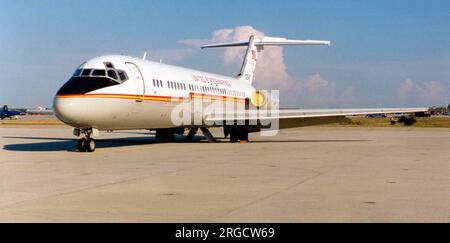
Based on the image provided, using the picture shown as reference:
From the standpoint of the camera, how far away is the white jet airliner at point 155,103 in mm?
16797

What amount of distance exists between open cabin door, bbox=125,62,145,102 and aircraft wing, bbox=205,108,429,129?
16.9 ft

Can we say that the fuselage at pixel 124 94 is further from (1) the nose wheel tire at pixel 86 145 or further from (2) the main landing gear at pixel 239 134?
(2) the main landing gear at pixel 239 134

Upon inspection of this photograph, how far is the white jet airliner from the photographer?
1680cm

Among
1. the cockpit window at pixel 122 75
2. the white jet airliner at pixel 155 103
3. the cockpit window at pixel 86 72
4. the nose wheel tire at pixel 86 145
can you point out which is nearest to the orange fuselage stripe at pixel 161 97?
the white jet airliner at pixel 155 103

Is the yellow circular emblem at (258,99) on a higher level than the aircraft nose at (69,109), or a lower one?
higher

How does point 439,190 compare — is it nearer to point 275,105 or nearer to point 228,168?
point 228,168

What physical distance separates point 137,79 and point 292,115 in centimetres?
738

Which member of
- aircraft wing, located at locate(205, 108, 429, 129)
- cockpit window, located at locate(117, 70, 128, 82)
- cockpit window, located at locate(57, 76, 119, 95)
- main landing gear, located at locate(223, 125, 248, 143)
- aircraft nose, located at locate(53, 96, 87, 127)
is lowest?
main landing gear, located at locate(223, 125, 248, 143)

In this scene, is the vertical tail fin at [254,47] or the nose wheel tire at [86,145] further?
the vertical tail fin at [254,47]

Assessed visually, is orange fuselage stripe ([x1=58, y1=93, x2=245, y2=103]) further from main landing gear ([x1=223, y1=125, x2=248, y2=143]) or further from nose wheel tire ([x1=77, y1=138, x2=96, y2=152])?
main landing gear ([x1=223, y1=125, x2=248, y2=143])

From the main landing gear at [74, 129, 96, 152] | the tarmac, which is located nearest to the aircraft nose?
the main landing gear at [74, 129, 96, 152]

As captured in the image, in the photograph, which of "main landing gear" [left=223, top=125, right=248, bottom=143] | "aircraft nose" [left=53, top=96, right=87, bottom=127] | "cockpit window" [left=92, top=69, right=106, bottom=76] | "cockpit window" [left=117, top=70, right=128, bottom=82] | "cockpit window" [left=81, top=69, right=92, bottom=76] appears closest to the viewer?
"aircraft nose" [left=53, top=96, right=87, bottom=127]
